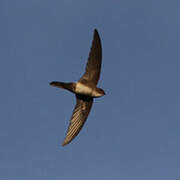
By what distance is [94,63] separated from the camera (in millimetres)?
14633

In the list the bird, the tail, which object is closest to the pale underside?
the bird

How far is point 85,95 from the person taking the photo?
1488 cm

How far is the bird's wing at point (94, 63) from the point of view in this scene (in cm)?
1435

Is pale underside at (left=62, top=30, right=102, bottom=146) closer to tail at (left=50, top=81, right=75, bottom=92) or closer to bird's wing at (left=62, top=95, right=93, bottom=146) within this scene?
Result: bird's wing at (left=62, top=95, right=93, bottom=146)

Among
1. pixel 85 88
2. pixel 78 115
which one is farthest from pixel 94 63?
pixel 78 115

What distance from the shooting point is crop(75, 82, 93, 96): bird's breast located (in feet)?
48.1

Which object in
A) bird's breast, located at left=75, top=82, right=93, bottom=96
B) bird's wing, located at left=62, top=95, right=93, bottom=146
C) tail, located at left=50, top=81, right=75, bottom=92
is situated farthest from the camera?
bird's wing, located at left=62, top=95, right=93, bottom=146

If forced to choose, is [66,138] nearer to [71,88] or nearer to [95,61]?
[71,88]

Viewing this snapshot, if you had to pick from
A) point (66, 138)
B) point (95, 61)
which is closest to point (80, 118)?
point (66, 138)

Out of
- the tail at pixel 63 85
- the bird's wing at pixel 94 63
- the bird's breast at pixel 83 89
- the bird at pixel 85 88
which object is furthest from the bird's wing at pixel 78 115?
the bird's wing at pixel 94 63

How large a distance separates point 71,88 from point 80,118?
4.07ft

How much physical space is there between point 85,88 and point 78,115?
1.14 metres

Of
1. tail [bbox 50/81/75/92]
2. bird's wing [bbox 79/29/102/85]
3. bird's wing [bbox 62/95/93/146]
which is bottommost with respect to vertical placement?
bird's wing [bbox 62/95/93/146]

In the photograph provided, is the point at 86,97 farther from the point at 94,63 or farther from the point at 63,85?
the point at 94,63
